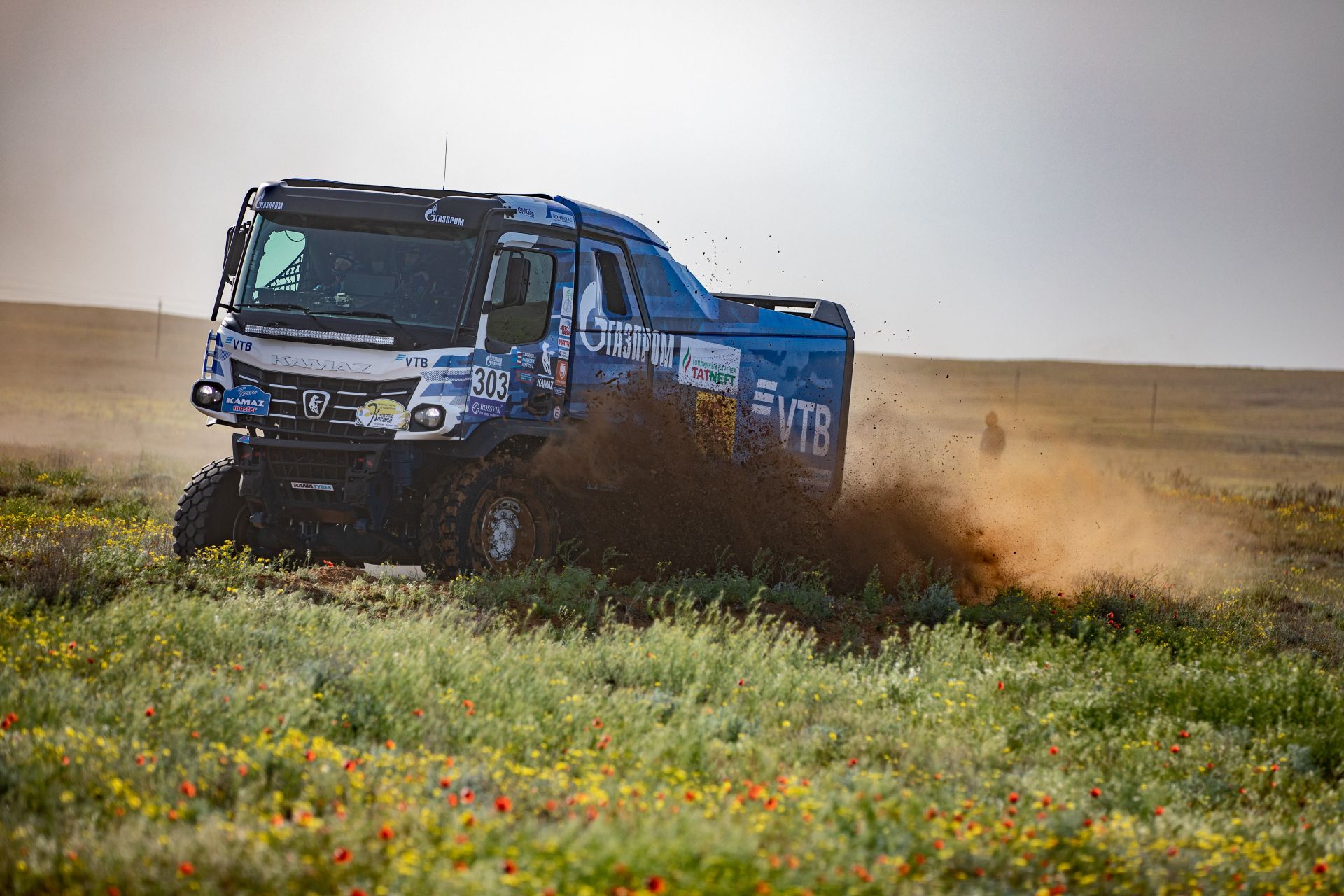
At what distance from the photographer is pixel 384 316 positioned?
34.3 feet

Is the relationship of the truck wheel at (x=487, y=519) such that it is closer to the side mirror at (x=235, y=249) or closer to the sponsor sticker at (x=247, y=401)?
the sponsor sticker at (x=247, y=401)

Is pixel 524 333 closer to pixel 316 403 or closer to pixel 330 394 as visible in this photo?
pixel 330 394

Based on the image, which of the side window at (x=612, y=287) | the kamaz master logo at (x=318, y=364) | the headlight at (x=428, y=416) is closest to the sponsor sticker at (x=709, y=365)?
the side window at (x=612, y=287)

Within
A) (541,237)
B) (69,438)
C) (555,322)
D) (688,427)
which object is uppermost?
(541,237)

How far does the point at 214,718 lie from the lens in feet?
19.9

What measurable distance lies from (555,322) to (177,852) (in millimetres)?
7333

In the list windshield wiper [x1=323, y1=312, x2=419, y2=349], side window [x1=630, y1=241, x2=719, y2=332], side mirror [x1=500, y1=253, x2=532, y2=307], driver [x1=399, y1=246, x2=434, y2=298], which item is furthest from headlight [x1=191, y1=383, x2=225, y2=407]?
side window [x1=630, y1=241, x2=719, y2=332]

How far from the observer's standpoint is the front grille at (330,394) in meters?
10.4

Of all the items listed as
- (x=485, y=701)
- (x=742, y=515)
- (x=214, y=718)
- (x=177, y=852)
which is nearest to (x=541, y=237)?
(x=742, y=515)

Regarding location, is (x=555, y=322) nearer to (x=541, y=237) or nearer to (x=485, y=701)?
(x=541, y=237)

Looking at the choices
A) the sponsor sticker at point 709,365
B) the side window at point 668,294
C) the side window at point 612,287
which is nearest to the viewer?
the side window at point 612,287

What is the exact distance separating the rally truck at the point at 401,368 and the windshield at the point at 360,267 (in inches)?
0.5

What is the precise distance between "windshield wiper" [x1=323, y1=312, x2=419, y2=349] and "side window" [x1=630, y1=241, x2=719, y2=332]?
2559 millimetres

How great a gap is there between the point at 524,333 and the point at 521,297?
1.24 ft
